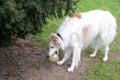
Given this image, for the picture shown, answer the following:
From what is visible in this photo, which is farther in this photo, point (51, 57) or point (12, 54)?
point (12, 54)

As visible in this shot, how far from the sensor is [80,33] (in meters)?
6.39

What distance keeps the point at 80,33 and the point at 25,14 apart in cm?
152

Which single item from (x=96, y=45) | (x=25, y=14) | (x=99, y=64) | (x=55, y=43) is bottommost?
(x=99, y=64)

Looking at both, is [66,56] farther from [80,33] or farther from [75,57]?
[80,33]

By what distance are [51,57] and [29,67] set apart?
51 cm

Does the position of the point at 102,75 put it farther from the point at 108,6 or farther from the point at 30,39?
the point at 108,6

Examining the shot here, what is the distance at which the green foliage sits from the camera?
480 centimetres

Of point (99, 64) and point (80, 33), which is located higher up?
point (80, 33)

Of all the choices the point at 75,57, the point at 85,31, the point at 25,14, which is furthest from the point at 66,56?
the point at 25,14

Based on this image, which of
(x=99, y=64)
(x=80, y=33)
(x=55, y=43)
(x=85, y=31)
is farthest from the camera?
(x=99, y=64)

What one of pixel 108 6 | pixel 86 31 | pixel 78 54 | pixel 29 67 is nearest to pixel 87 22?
pixel 86 31

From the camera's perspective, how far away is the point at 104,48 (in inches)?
291

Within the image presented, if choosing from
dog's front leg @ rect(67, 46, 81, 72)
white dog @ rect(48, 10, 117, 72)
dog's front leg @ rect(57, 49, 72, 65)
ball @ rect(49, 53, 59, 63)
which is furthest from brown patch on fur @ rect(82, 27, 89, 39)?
ball @ rect(49, 53, 59, 63)

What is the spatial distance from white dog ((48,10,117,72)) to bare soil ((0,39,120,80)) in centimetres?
20
